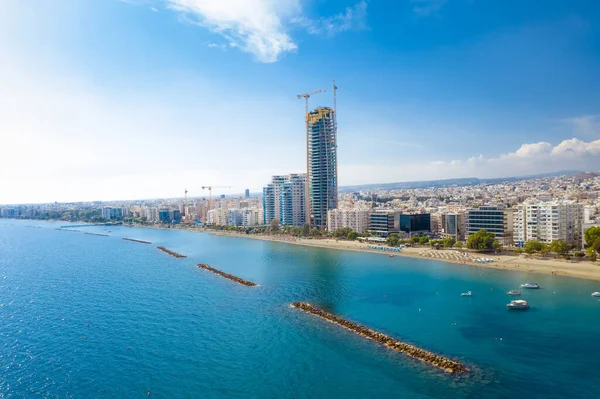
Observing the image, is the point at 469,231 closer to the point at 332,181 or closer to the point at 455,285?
the point at 455,285

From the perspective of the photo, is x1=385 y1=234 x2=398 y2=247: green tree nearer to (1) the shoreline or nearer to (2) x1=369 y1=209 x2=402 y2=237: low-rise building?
(1) the shoreline

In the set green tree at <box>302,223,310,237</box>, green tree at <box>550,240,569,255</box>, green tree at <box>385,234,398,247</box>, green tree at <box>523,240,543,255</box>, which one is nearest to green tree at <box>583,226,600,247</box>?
green tree at <box>550,240,569,255</box>

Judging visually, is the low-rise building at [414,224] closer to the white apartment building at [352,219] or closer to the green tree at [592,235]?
the white apartment building at [352,219]

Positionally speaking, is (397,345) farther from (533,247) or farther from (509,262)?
(533,247)

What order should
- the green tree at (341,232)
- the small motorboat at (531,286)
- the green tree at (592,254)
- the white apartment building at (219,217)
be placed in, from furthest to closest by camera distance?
1. the white apartment building at (219,217)
2. the green tree at (341,232)
3. the green tree at (592,254)
4. the small motorboat at (531,286)

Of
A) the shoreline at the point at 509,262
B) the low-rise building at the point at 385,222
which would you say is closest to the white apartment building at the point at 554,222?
the shoreline at the point at 509,262

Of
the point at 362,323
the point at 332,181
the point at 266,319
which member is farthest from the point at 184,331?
the point at 332,181

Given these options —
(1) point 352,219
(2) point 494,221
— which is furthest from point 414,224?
(2) point 494,221
